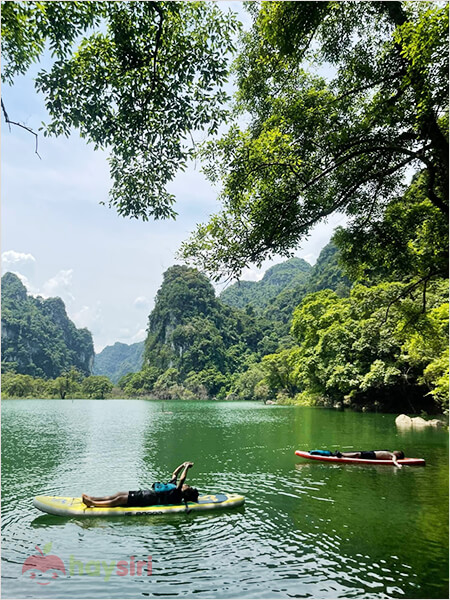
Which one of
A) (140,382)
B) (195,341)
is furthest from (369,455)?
(195,341)

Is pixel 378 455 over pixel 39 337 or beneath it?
beneath

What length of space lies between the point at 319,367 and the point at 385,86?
109ft

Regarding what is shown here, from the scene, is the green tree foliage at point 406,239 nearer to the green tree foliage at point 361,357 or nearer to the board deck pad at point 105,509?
the board deck pad at point 105,509

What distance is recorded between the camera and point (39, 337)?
417 feet

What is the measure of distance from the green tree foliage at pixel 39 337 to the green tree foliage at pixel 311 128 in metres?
116

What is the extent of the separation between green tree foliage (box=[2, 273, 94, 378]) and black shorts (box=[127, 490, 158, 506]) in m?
111

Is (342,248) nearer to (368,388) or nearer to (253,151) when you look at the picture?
(253,151)

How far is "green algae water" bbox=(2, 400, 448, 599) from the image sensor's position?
5.72 m

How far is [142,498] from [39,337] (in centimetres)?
13080

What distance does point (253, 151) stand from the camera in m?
5.13

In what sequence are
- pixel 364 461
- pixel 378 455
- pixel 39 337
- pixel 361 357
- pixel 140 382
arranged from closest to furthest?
pixel 364 461, pixel 378 455, pixel 361 357, pixel 140 382, pixel 39 337

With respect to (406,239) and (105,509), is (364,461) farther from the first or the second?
(406,239)

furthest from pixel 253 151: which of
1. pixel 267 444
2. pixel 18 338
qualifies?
pixel 18 338

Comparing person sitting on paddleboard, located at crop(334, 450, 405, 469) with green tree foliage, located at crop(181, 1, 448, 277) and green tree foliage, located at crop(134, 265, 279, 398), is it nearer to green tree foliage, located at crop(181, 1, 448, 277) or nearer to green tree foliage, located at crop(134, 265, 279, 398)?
green tree foliage, located at crop(181, 1, 448, 277)
